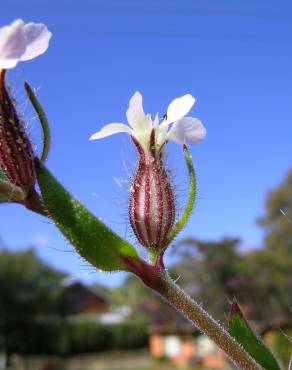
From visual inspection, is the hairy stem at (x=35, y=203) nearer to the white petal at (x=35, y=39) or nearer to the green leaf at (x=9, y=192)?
the green leaf at (x=9, y=192)

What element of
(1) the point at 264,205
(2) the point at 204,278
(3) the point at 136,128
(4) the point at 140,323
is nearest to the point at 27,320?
(4) the point at 140,323

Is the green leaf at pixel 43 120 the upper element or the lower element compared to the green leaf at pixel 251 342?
upper

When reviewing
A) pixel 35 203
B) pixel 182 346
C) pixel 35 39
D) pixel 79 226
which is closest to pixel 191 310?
pixel 79 226

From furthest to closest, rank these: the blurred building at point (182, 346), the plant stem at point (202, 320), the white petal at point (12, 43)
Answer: the blurred building at point (182, 346) < the plant stem at point (202, 320) < the white petal at point (12, 43)

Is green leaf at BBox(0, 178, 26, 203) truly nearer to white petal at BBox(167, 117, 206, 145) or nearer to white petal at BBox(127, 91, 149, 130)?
white petal at BBox(127, 91, 149, 130)

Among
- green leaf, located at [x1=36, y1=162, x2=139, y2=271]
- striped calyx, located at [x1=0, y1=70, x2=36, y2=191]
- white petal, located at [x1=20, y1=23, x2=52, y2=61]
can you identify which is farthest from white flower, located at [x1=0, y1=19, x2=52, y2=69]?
green leaf, located at [x1=36, y1=162, x2=139, y2=271]

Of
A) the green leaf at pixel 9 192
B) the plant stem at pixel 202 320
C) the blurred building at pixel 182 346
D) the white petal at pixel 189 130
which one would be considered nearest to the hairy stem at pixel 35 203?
the green leaf at pixel 9 192
